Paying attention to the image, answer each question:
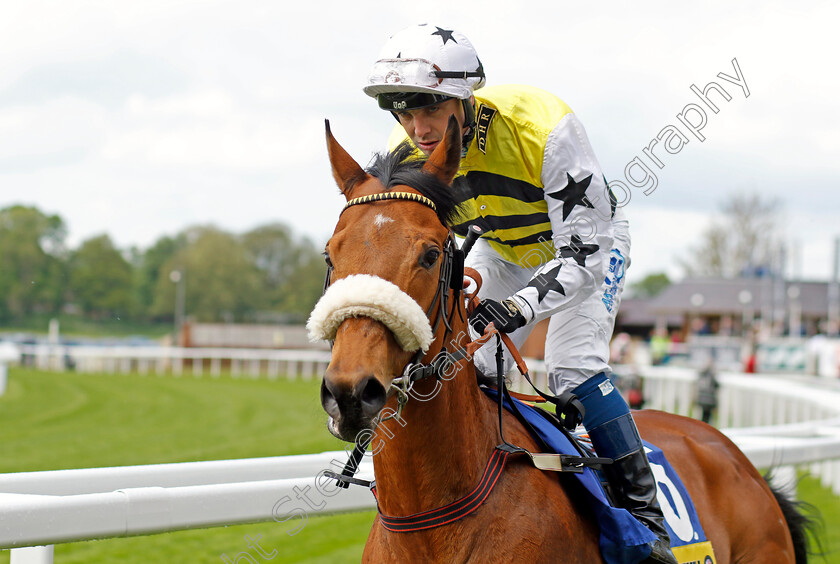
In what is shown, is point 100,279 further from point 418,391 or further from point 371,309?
point 371,309

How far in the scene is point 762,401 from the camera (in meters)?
12.4

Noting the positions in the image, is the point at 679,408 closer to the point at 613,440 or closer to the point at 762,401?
the point at 762,401

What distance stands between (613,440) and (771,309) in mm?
49235

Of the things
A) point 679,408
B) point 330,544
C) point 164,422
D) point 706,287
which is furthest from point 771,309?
point 330,544

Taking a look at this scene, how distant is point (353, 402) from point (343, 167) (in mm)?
797

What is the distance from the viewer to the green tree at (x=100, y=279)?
6500 cm

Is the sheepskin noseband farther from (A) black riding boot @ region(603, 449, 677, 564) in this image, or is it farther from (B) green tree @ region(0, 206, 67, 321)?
(B) green tree @ region(0, 206, 67, 321)

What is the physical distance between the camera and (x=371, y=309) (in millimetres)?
1770

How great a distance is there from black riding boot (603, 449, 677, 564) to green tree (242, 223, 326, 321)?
56.9 metres

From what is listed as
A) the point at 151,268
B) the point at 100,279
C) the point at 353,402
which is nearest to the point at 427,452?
the point at 353,402

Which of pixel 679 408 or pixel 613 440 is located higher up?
pixel 613 440

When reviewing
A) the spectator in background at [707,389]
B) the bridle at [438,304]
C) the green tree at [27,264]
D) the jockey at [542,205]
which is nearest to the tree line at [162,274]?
the green tree at [27,264]

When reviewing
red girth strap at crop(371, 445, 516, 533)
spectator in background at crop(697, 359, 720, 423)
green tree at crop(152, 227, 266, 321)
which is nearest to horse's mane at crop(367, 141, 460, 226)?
red girth strap at crop(371, 445, 516, 533)

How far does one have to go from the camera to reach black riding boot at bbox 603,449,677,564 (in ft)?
8.61
